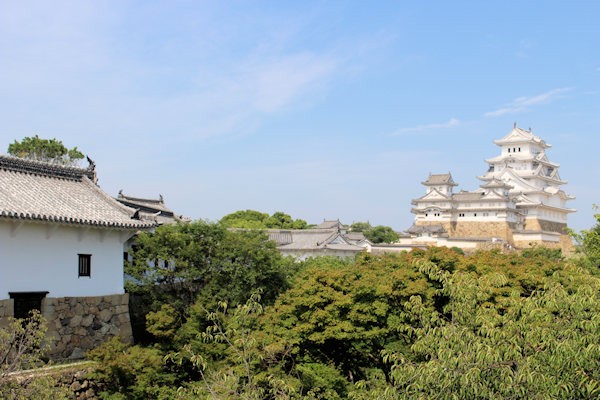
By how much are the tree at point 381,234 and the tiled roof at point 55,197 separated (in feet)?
166

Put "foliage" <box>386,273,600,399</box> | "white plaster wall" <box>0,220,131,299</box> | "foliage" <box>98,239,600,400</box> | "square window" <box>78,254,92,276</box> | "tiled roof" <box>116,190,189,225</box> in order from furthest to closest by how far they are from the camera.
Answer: "tiled roof" <box>116,190,189,225</box>, "square window" <box>78,254,92,276</box>, "white plaster wall" <box>0,220,131,299</box>, "foliage" <box>98,239,600,400</box>, "foliage" <box>386,273,600,399</box>

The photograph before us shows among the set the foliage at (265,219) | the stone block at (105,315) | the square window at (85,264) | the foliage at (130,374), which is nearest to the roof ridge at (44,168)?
the square window at (85,264)

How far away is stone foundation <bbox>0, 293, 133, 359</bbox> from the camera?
646 inches

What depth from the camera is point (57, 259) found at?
54.5ft

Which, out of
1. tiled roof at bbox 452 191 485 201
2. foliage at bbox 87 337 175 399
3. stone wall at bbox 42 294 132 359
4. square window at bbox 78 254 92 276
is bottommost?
foliage at bbox 87 337 175 399

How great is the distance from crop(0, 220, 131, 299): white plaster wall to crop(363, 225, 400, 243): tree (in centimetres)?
5112

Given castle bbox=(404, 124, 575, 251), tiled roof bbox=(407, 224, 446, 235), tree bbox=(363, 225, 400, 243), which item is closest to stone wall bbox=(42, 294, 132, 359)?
castle bbox=(404, 124, 575, 251)

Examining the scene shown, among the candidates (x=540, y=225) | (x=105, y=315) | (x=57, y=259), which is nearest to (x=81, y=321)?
(x=105, y=315)

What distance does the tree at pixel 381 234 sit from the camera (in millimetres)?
67669

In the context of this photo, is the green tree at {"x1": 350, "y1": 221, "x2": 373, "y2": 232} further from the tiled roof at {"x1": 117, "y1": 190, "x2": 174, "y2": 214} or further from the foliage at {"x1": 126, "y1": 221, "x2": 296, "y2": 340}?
the foliage at {"x1": 126, "y1": 221, "x2": 296, "y2": 340}

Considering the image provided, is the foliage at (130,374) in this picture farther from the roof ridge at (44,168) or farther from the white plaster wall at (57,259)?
the roof ridge at (44,168)

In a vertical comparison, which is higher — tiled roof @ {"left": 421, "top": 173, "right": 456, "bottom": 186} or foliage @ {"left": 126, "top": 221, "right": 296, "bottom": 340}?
tiled roof @ {"left": 421, "top": 173, "right": 456, "bottom": 186}

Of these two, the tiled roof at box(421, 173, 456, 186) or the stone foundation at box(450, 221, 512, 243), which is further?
the tiled roof at box(421, 173, 456, 186)

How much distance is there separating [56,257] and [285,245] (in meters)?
27.6
